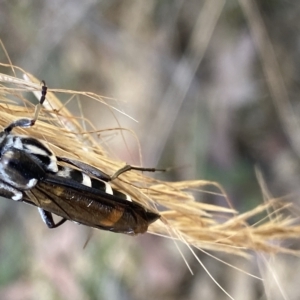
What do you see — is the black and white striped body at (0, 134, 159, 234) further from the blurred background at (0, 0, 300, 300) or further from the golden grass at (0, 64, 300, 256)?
the blurred background at (0, 0, 300, 300)

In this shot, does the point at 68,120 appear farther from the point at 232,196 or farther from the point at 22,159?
the point at 232,196

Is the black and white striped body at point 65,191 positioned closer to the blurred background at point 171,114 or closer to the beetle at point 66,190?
the beetle at point 66,190

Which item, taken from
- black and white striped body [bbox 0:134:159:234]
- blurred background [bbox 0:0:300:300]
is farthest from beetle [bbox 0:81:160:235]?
blurred background [bbox 0:0:300:300]

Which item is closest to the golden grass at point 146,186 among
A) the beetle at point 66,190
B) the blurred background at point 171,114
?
the beetle at point 66,190

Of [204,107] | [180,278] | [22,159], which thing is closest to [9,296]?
[180,278]

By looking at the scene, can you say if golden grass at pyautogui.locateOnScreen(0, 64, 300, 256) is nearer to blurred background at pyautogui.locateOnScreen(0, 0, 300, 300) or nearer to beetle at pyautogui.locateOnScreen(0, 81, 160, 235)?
beetle at pyautogui.locateOnScreen(0, 81, 160, 235)

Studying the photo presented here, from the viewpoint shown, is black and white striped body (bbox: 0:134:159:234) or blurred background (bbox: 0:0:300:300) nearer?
black and white striped body (bbox: 0:134:159:234)

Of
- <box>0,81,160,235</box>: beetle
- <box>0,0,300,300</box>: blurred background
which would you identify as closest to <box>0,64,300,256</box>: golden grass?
<box>0,81,160,235</box>: beetle

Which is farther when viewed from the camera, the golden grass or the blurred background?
the blurred background

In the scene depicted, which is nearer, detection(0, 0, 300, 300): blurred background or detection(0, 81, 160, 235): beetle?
detection(0, 81, 160, 235): beetle
